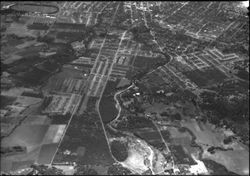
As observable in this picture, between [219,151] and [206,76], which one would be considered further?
[206,76]

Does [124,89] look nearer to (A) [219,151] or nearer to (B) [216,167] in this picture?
(A) [219,151]

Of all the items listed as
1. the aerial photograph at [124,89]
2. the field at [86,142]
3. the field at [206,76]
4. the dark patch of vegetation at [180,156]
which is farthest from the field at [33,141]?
the field at [206,76]

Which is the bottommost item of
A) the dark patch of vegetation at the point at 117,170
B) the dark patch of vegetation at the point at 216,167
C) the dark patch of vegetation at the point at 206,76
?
the dark patch of vegetation at the point at 117,170

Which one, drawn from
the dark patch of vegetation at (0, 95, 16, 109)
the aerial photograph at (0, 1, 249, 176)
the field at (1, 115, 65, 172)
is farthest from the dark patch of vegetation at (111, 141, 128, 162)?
the dark patch of vegetation at (0, 95, 16, 109)

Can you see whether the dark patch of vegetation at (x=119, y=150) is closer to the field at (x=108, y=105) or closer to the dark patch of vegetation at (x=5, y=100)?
the field at (x=108, y=105)

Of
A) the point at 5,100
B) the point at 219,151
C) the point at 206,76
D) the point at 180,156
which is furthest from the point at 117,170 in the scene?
the point at 206,76

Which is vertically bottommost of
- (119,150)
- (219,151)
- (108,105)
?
(119,150)

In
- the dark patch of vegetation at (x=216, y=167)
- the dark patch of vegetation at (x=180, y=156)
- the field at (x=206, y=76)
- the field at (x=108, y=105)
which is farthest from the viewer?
the field at (x=206, y=76)

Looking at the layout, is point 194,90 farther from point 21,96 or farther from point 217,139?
point 21,96
